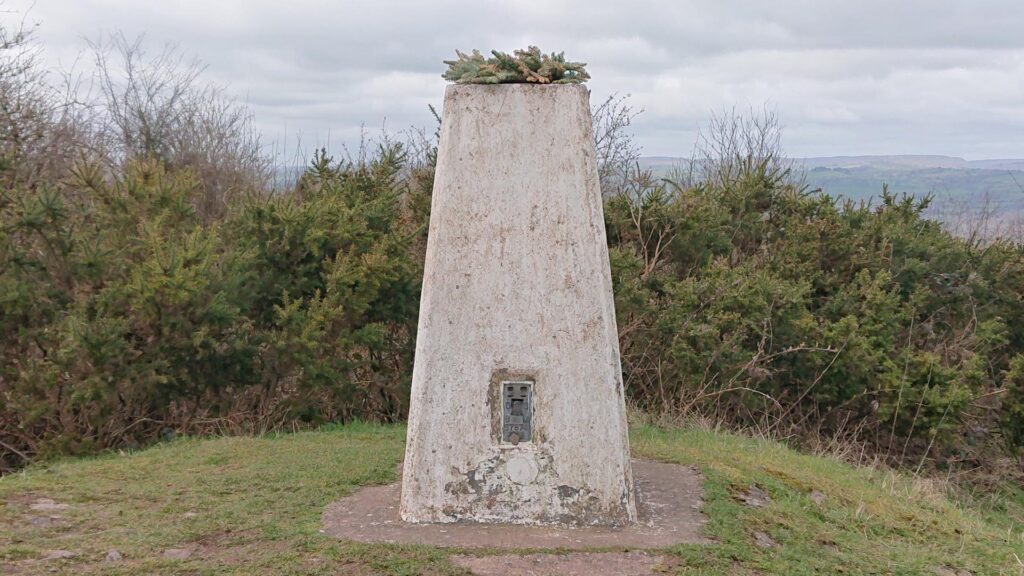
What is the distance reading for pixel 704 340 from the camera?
32.1ft

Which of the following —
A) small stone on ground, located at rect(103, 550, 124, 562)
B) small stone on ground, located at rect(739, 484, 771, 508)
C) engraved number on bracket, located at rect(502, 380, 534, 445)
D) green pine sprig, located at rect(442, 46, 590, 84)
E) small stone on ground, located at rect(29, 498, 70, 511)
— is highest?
green pine sprig, located at rect(442, 46, 590, 84)

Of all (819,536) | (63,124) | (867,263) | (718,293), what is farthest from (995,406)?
(63,124)

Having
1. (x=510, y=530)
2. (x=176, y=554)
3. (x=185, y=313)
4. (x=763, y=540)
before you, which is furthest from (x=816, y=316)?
(x=176, y=554)

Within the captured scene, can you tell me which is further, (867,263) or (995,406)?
(867,263)

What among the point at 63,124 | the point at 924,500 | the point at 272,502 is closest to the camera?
the point at 272,502

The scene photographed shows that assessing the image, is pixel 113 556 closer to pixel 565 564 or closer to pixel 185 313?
pixel 565 564

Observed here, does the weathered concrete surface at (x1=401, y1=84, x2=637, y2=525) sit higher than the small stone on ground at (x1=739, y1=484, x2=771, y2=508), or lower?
higher

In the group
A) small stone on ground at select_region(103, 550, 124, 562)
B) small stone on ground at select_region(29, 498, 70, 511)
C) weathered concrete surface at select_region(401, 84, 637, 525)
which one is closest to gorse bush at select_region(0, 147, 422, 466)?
small stone on ground at select_region(29, 498, 70, 511)

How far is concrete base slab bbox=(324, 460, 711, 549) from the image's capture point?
4.98m

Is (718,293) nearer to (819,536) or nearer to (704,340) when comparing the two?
(704,340)

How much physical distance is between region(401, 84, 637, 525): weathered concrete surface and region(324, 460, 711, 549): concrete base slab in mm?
98

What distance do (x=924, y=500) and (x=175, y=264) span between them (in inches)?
228

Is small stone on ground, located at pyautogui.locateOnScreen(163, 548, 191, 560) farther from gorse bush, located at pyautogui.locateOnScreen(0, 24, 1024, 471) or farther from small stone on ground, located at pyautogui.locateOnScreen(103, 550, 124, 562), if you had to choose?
gorse bush, located at pyautogui.locateOnScreen(0, 24, 1024, 471)

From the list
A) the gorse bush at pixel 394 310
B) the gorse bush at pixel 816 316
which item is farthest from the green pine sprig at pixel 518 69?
the gorse bush at pixel 816 316
